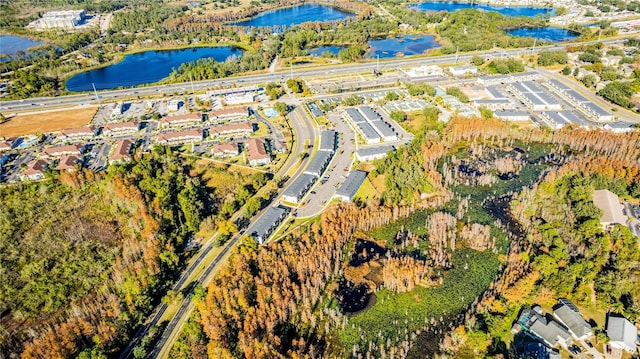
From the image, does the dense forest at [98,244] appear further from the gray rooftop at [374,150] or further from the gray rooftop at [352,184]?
the gray rooftop at [374,150]

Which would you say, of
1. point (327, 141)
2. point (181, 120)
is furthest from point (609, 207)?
point (181, 120)

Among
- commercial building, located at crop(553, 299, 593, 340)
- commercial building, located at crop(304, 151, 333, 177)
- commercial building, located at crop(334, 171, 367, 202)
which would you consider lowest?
commercial building, located at crop(553, 299, 593, 340)

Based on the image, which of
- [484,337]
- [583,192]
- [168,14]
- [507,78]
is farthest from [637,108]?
[168,14]

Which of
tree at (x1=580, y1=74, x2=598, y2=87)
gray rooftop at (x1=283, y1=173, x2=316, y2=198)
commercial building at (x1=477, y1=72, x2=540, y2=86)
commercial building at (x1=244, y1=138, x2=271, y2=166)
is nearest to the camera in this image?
gray rooftop at (x1=283, y1=173, x2=316, y2=198)

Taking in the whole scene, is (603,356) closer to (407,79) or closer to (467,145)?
(467,145)

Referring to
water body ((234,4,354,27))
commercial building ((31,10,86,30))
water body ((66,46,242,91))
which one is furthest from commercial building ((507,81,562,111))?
commercial building ((31,10,86,30))

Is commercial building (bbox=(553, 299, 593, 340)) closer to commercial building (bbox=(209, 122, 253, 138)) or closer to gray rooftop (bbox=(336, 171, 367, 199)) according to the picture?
gray rooftop (bbox=(336, 171, 367, 199))
